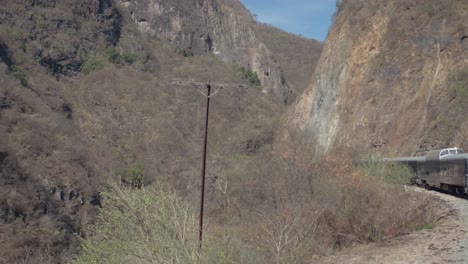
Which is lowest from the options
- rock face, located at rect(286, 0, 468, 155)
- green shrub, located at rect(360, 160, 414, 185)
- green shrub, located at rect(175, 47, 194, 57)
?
green shrub, located at rect(360, 160, 414, 185)

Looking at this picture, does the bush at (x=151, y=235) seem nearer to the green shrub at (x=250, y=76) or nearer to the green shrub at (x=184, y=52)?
the green shrub at (x=184, y=52)

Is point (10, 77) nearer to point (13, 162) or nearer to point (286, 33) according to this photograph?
point (13, 162)

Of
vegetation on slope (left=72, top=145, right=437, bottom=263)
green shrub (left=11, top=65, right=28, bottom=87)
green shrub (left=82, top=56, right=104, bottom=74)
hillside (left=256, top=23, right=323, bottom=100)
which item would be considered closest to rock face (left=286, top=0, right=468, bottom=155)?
vegetation on slope (left=72, top=145, right=437, bottom=263)

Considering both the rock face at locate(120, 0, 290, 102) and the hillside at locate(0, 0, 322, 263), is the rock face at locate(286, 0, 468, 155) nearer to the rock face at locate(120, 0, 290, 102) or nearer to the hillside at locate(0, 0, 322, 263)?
the hillside at locate(0, 0, 322, 263)

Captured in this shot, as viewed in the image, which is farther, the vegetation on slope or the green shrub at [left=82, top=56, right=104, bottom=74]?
the green shrub at [left=82, top=56, right=104, bottom=74]

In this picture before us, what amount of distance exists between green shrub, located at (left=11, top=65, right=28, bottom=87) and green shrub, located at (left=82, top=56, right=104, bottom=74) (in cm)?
1762

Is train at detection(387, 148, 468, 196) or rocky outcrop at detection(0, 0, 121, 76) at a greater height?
rocky outcrop at detection(0, 0, 121, 76)

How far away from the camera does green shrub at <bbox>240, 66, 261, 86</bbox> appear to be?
342ft

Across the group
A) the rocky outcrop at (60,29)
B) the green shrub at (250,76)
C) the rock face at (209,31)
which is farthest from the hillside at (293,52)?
the rocky outcrop at (60,29)

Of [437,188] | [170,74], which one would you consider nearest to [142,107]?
[170,74]

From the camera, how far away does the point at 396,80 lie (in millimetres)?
37875

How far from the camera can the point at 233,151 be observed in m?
66.6

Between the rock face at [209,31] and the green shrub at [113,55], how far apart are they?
1374 centimetres

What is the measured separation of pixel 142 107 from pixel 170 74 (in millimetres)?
15789
